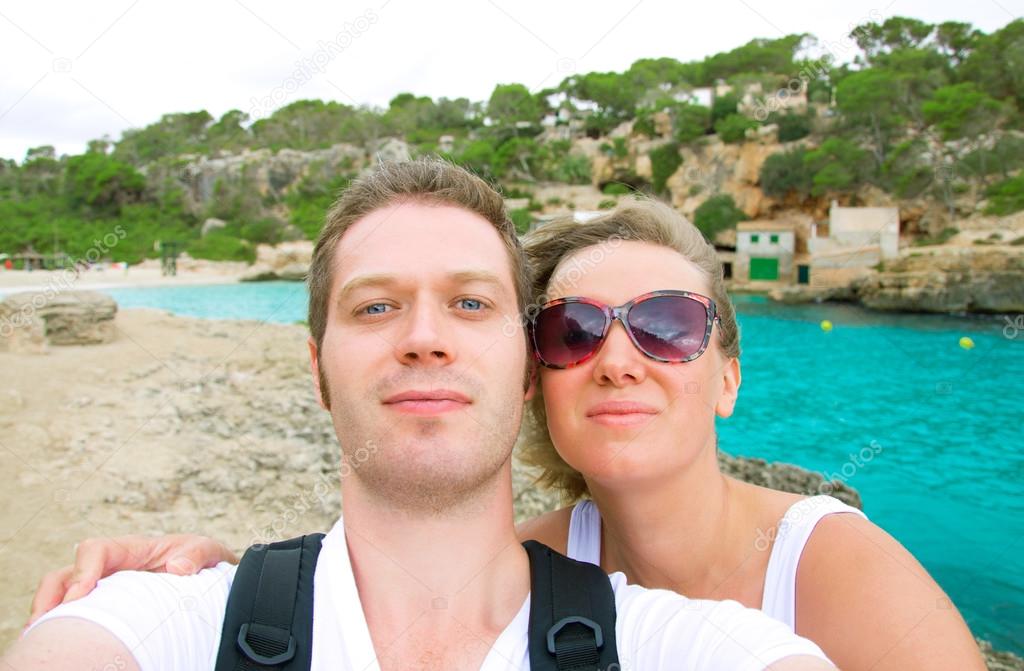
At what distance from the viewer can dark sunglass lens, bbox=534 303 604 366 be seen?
1.96 meters

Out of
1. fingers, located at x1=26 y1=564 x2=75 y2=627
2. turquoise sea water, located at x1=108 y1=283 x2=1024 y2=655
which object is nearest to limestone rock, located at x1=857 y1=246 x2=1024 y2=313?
turquoise sea water, located at x1=108 y1=283 x2=1024 y2=655

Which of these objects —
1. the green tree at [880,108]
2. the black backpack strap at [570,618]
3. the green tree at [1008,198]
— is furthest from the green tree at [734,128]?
the black backpack strap at [570,618]

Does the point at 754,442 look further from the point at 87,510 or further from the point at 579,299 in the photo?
the point at 579,299

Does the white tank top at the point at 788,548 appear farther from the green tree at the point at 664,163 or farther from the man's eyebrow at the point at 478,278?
the green tree at the point at 664,163

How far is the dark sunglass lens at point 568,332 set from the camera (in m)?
1.96

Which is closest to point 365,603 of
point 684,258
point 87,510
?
point 684,258

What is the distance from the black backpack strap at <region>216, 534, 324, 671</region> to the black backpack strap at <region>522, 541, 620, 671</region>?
44cm

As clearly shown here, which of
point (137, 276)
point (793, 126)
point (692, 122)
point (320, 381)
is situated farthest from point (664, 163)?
point (320, 381)

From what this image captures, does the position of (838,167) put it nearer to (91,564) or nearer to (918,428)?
(918,428)

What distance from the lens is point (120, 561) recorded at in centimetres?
159

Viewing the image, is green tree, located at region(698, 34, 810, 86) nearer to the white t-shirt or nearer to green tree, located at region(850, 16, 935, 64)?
green tree, located at region(850, 16, 935, 64)

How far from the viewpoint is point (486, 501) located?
5.02 feet

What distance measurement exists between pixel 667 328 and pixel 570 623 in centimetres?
96

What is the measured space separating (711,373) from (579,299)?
517mm
